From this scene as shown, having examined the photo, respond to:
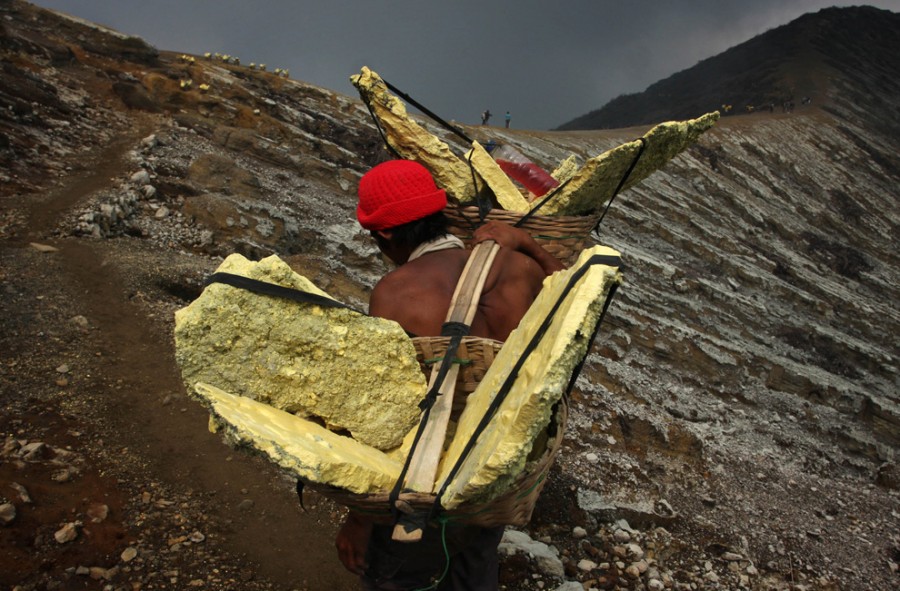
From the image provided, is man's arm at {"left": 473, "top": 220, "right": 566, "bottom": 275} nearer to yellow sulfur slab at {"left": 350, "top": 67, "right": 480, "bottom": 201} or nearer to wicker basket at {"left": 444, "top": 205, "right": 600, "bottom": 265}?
wicker basket at {"left": 444, "top": 205, "right": 600, "bottom": 265}

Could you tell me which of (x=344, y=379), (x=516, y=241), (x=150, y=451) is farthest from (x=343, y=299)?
(x=344, y=379)

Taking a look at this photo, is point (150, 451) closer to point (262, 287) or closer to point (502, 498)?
point (262, 287)

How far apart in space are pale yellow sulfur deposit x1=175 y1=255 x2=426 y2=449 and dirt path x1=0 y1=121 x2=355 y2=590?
1.75 meters

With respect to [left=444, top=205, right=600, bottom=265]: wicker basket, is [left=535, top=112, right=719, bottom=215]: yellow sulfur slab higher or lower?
higher

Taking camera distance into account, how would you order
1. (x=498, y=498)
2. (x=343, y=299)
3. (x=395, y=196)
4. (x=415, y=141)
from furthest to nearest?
1. (x=343, y=299)
2. (x=415, y=141)
3. (x=395, y=196)
4. (x=498, y=498)

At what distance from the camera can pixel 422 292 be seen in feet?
6.87

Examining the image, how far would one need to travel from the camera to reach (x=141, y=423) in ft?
13.4

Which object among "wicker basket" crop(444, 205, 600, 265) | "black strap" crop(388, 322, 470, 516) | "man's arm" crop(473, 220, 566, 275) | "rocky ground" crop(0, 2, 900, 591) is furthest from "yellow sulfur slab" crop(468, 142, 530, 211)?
"rocky ground" crop(0, 2, 900, 591)

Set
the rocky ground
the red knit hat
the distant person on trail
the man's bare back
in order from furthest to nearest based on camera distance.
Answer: the rocky ground, the red knit hat, the man's bare back, the distant person on trail

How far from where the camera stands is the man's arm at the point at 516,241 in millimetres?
2279

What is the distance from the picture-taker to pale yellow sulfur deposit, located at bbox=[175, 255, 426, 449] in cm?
169

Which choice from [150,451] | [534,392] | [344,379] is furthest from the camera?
[150,451]

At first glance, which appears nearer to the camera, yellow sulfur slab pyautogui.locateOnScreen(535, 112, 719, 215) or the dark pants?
the dark pants

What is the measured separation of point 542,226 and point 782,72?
55.3m
